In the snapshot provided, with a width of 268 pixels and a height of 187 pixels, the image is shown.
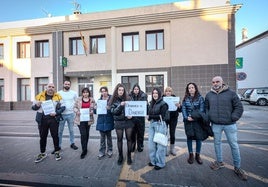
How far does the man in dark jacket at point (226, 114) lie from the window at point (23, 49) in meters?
20.0

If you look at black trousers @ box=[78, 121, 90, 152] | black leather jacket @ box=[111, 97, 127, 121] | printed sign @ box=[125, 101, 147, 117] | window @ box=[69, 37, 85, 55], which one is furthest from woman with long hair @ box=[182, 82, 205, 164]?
window @ box=[69, 37, 85, 55]

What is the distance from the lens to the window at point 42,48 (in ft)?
58.7

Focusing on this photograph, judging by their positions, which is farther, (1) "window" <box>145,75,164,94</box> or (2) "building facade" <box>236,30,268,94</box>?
(2) "building facade" <box>236,30,268,94</box>

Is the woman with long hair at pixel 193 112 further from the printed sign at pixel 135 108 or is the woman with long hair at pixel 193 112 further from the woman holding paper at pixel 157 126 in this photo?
the printed sign at pixel 135 108

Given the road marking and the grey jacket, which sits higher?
the grey jacket

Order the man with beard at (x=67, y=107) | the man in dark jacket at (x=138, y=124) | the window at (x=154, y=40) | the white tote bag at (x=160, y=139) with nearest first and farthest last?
the white tote bag at (x=160, y=139)
the man in dark jacket at (x=138, y=124)
the man with beard at (x=67, y=107)
the window at (x=154, y=40)

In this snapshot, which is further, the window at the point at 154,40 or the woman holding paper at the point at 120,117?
the window at the point at 154,40

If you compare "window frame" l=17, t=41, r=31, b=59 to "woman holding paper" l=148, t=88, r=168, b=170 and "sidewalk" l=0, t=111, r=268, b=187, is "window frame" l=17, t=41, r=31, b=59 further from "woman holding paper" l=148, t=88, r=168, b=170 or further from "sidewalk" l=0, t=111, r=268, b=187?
"woman holding paper" l=148, t=88, r=168, b=170

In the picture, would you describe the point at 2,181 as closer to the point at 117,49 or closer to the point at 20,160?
the point at 20,160

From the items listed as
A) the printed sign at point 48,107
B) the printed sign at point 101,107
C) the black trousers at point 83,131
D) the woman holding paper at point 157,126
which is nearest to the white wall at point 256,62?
the woman holding paper at point 157,126

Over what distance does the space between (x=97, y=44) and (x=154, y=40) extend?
5.59 meters

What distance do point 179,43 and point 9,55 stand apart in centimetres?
1751

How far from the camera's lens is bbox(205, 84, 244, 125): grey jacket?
353 centimetres

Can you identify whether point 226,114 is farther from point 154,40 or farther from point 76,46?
point 76,46
